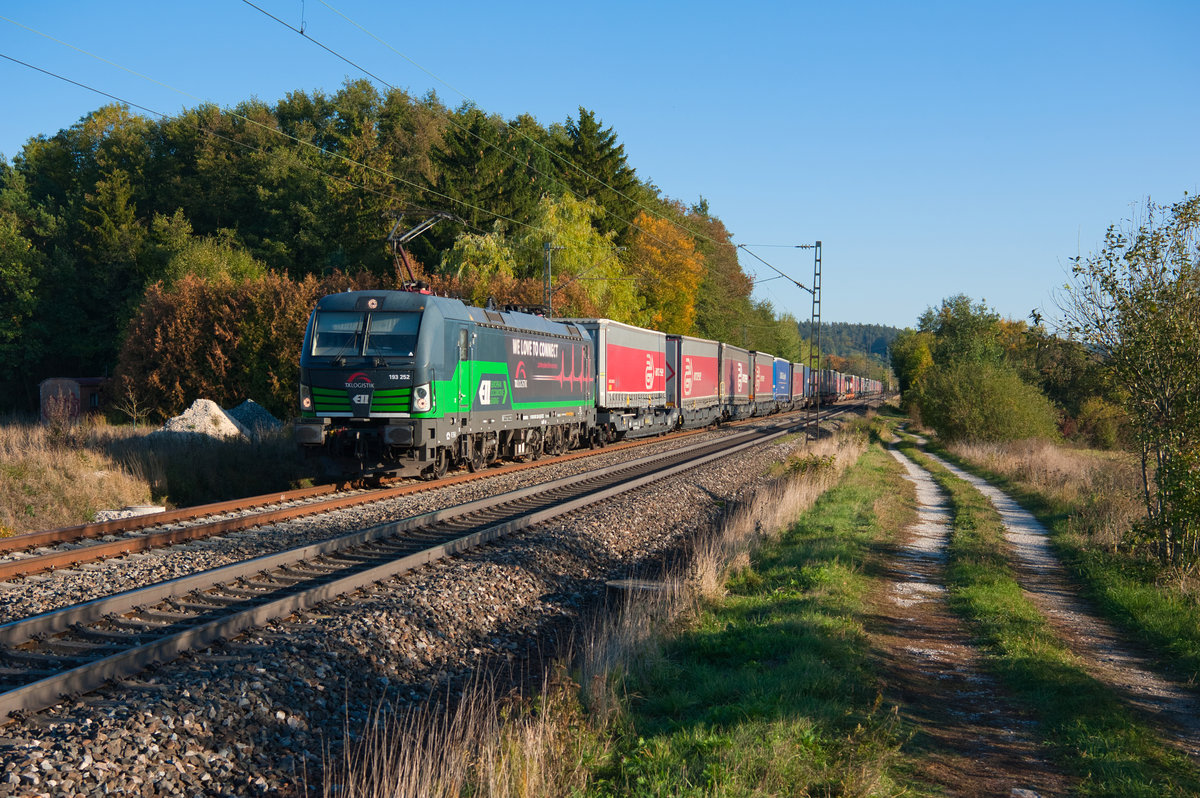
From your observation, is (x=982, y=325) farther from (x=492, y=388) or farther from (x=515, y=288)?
(x=492, y=388)

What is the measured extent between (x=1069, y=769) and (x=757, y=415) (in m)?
50.2

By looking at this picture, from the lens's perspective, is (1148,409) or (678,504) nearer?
(1148,409)

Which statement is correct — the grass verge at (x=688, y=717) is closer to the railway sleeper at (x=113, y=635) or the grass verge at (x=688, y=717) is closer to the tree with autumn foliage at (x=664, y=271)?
the railway sleeper at (x=113, y=635)

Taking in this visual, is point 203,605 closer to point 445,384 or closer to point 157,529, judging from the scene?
point 157,529

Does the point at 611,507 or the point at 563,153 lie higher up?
the point at 563,153

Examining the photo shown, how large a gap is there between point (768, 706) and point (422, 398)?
10.8 meters

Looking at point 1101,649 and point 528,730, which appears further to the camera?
point 1101,649

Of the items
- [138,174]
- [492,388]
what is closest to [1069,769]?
[492,388]

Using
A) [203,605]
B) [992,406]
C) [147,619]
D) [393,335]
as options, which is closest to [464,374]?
[393,335]

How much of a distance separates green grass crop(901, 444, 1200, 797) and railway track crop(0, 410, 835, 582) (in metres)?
9.23

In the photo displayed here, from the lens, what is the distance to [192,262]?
1823 inches

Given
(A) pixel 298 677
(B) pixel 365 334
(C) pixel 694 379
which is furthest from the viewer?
Answer: (C) pixel 694 379

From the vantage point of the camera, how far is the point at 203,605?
7793mm

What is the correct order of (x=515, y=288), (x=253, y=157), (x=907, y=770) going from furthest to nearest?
(x=253, y=157)
(x=515, y=288)
(x=907, y=770)
